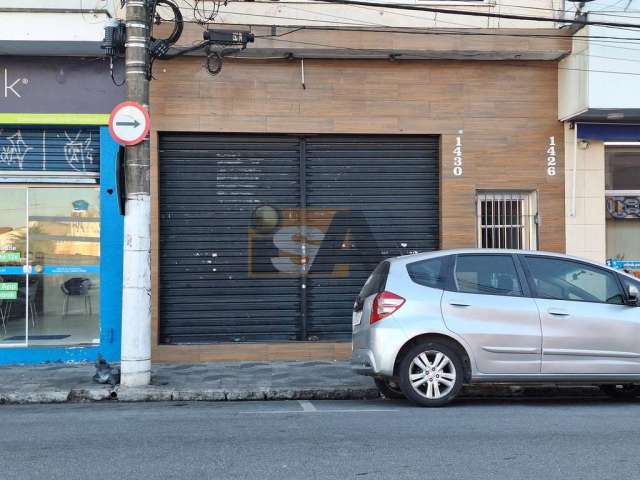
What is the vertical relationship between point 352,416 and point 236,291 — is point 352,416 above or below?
below

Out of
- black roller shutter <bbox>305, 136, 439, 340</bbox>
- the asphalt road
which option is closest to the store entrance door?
the asphalt road

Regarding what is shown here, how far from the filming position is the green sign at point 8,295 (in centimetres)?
1195

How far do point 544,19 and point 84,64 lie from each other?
7044 mm

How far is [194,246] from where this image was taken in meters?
12.3

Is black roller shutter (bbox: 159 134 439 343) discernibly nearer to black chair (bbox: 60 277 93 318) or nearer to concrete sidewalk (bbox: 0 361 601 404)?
black chair (bbox: 60 277 93 318)

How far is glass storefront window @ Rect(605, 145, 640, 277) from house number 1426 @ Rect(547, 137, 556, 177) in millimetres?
1030

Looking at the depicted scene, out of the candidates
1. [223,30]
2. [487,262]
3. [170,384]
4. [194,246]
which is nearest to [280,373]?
[170,384]

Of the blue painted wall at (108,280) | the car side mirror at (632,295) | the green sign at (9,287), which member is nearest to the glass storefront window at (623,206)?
the car side mirror at (632,295)

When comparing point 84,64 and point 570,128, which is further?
point 570,128

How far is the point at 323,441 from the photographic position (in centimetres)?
661

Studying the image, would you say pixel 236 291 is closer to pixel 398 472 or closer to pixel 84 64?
pixel 84 64

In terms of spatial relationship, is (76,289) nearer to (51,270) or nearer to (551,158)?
(51,270)

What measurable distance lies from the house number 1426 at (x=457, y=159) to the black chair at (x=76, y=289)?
20.0 ft

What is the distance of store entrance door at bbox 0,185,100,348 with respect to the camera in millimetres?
11977
